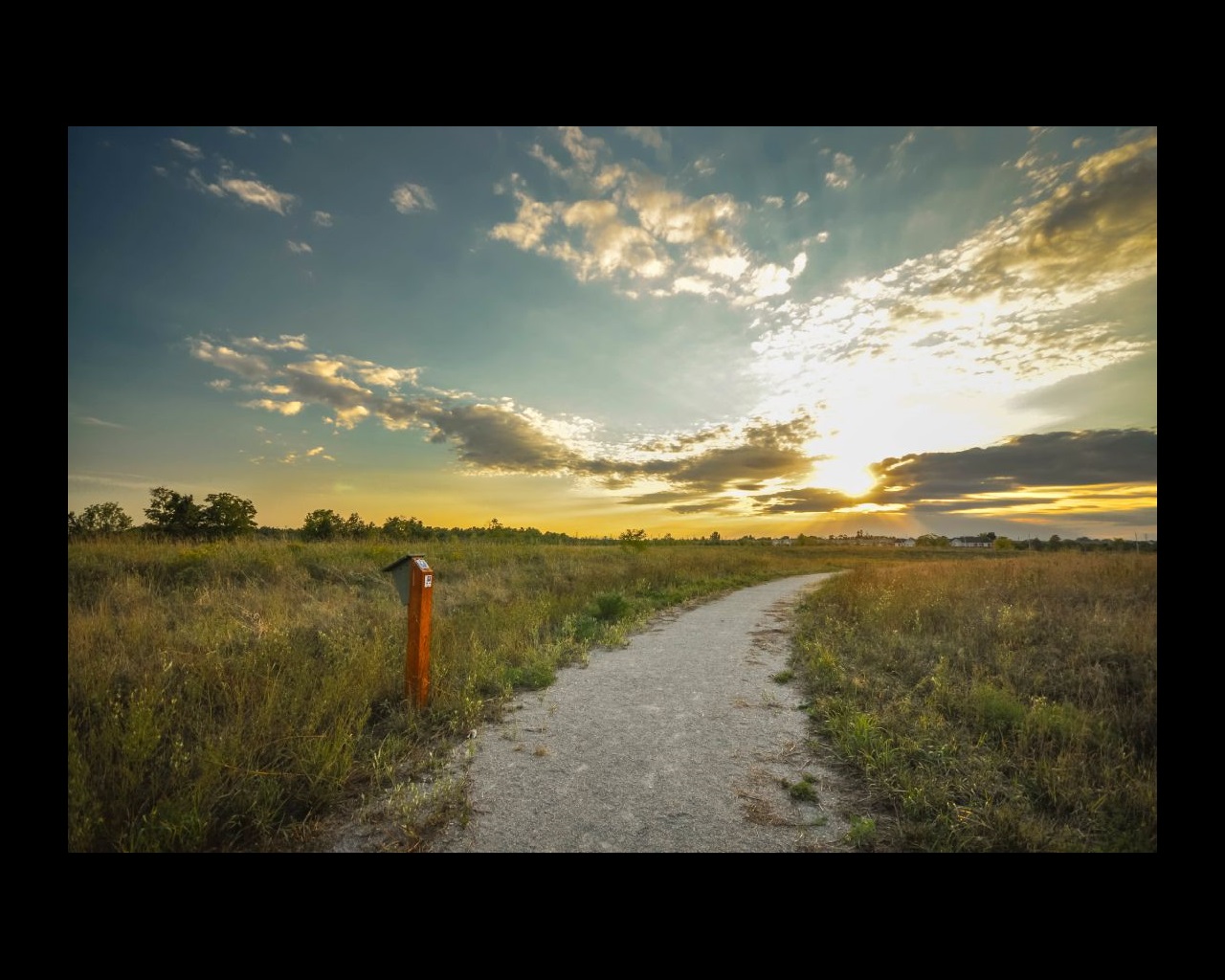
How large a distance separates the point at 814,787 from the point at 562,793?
6.47 feet

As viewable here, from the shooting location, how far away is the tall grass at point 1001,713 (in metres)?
3.20

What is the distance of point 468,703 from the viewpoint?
16.0 ft

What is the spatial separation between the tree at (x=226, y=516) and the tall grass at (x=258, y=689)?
20.3 feet

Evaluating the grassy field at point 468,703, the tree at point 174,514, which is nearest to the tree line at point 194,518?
the tree at point 174,514

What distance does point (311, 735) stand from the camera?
12.4 ft

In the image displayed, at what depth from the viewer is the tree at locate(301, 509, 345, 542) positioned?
21109 mm

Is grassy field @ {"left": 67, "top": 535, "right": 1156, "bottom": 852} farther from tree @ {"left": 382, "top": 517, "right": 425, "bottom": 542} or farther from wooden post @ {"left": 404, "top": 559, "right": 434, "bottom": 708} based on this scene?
tree @ {"left": 382, "top": 517, "right": 425, "bottom": 542}

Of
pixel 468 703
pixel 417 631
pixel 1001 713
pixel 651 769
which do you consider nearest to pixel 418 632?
pixel 417 631

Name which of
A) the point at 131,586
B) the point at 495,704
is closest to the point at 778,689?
the point at 495,704

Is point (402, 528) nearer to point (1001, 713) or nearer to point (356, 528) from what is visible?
point (356, 528)

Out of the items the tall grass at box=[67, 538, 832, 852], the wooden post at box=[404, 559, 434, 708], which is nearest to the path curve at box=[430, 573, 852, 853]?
the tall grass at box=[67, 538, 832, 852]

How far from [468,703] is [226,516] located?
19.3 m

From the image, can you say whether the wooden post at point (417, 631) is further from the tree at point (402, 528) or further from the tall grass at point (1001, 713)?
the tree at point (402, 528)
